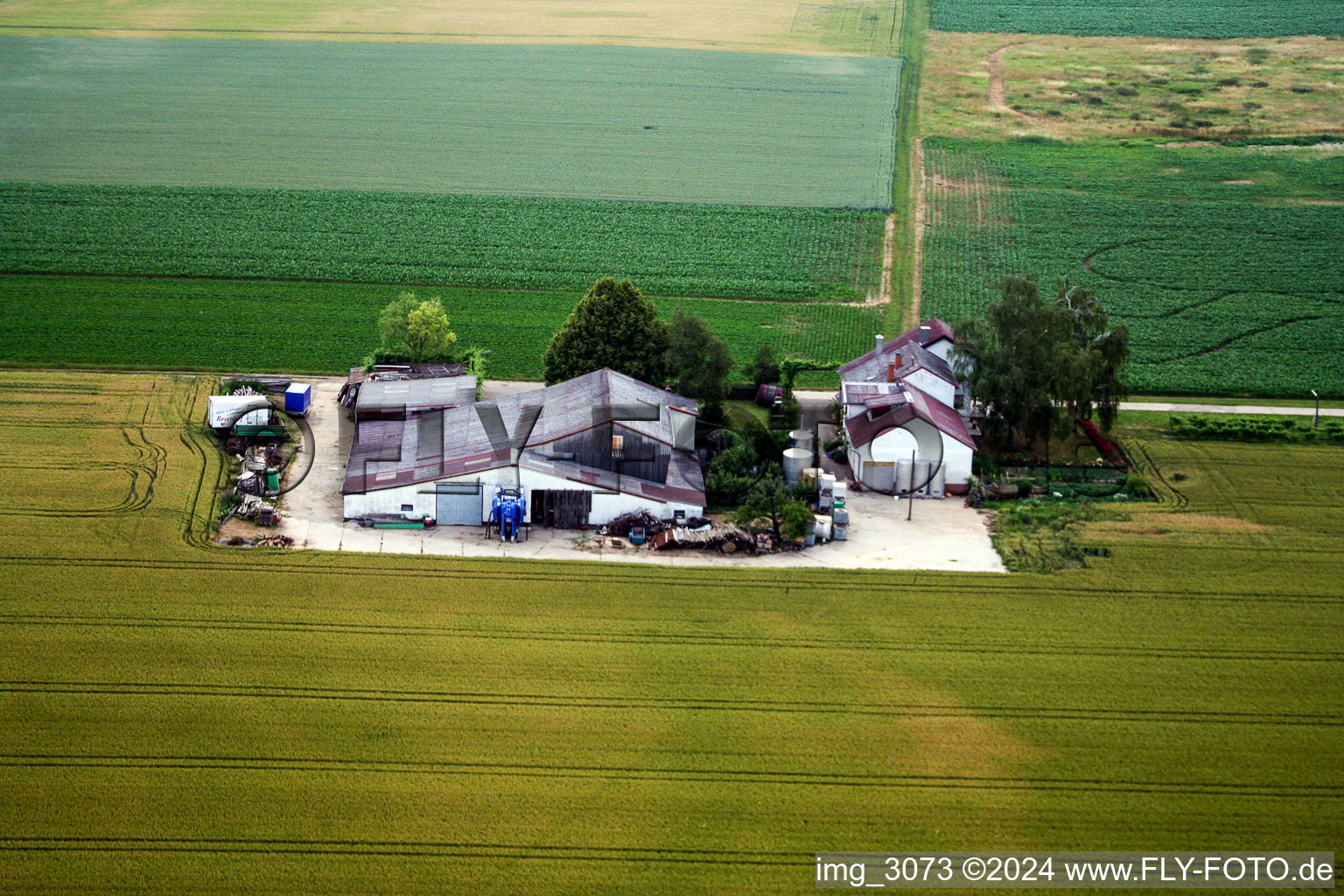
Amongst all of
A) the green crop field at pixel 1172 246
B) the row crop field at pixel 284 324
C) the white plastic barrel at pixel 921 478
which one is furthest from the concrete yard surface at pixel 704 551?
the green crop field at pixel 1172 246

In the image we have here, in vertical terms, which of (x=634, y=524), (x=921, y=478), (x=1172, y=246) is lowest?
(x=634, y=524)

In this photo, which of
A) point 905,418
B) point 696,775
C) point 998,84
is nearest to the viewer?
point 696,775

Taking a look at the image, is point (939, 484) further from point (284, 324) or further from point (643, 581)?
point (284, 324)

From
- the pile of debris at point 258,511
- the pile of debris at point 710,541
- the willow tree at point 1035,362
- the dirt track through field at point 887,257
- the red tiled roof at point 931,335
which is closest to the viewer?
the pile of debris at point 710,541

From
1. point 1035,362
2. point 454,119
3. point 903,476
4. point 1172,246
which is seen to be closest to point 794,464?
point 903,476

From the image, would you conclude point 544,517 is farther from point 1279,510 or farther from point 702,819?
point 1279,510

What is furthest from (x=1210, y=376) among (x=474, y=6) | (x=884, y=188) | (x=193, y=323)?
(x=474, y=6)

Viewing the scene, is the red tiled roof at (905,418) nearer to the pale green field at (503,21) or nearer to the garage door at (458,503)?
the garage door at (458,503)
